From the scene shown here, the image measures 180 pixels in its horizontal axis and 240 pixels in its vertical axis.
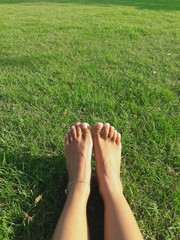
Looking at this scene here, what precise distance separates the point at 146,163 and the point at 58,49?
238 centimetres

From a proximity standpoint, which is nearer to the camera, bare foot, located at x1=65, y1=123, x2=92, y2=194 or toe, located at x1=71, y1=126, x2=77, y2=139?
bare foot, located at x1=65, y1=123, x2=92, y2=194

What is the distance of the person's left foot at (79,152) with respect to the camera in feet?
3.68

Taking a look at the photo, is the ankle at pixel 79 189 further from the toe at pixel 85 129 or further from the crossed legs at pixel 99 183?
the toe at pixel 85 129

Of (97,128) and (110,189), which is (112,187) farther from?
(97,128)

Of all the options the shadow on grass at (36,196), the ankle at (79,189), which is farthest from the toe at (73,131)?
the ankle at (79,189)

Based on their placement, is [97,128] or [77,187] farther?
[97,128]

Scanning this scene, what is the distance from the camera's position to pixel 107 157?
1259 mm

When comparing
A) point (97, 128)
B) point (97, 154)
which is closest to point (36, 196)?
point (97, 154)

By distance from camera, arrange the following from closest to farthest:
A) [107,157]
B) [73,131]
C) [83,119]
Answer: [107,157] → [73,131] → [83,119]

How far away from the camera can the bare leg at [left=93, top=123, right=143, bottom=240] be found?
0.83 meters

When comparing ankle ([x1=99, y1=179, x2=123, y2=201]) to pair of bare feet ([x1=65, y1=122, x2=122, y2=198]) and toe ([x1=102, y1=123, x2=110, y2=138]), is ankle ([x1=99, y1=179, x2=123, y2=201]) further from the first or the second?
toe ([x1=102, y1=123, x2=110, y2=138])

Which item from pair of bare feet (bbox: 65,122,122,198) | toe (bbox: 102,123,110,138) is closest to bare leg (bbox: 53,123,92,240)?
pair of bare feet (bbox: 65,122,122,198)

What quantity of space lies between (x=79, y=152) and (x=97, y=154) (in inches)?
5.8

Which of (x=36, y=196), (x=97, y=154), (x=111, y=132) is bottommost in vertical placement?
(x=36, y=196)
